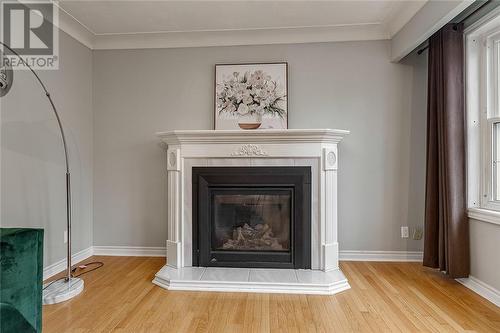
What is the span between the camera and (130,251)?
3.34 metres

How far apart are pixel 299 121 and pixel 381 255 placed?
1.62 meters

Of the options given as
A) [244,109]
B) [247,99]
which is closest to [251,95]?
[247,99]

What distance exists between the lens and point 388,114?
10.2 feet

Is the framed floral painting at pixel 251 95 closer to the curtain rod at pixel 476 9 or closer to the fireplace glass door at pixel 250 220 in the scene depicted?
the fireplace glass door at pixel 250 220

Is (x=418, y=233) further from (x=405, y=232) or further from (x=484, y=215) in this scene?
(x=484, y=215)

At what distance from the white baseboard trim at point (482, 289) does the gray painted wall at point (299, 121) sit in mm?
673

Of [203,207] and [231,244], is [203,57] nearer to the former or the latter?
[203,207]

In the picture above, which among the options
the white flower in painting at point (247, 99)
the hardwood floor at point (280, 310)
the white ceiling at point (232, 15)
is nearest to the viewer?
the hardwood floor at point (280, 310)

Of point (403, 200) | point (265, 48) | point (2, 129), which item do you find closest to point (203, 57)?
point (265, 48)

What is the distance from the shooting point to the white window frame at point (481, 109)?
7.93 ft

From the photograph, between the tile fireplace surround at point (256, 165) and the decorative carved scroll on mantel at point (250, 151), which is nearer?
the tile fireplace surround at point (256, 165)

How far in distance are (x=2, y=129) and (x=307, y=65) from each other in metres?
2.71

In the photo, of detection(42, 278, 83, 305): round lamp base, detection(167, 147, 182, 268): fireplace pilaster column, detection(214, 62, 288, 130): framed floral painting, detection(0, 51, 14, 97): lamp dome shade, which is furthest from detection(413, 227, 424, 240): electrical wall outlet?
detection(0, 51, 14, 97): lamp dome shade

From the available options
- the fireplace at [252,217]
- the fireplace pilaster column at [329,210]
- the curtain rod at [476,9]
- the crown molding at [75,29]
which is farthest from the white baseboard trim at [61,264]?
the curtain rod at [476,9]
